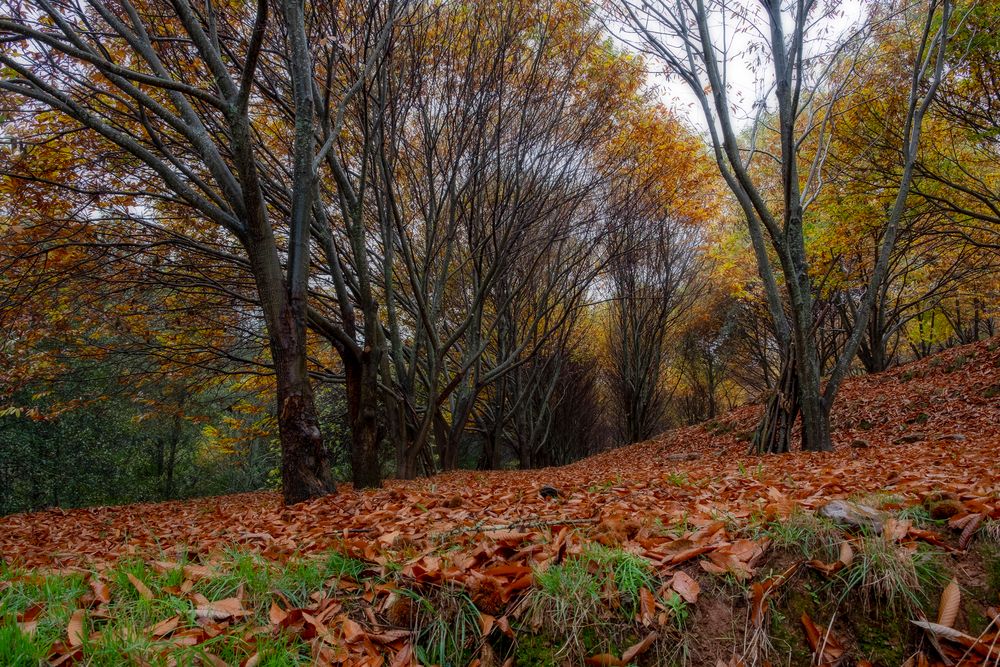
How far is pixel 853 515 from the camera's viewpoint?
1798 mm

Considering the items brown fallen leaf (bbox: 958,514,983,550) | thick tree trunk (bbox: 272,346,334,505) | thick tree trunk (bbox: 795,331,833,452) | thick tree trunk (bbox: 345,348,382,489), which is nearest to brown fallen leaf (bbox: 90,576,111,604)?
thick tree trunk (bbox: 272,346,334,505)

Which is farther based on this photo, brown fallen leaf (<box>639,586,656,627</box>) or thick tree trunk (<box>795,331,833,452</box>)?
thick tree trunk (<box>795,331,833,452</box>)

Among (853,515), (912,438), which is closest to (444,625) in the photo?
(853,515)

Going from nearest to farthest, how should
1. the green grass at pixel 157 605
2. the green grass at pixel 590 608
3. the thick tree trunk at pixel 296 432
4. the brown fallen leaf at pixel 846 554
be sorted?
the green grass at pixel 157 605 < the green grass at pixel 590 608 < the brown fallen leaf at pixel 846 554 < the thick tree trunk at pixel 296 432

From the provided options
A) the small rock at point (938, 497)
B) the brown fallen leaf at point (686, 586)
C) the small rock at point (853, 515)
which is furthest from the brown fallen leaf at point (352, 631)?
the small rock at point (938, 497)

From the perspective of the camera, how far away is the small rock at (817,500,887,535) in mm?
1754

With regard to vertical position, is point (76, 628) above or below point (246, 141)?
below

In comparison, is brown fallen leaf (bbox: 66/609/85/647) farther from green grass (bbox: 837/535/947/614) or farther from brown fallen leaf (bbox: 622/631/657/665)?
green grass (bbox: 837/535/947/614)

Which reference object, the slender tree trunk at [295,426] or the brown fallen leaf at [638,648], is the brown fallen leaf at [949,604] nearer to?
the brown fallen leaf at [638,648]

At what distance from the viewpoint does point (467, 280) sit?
1158 cm

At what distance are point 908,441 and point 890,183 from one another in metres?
4.69

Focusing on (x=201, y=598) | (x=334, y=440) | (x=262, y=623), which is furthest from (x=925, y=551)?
(x=334, y=440)

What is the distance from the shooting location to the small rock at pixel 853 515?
175 centimetres

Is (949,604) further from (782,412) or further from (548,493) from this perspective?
(782,412)
